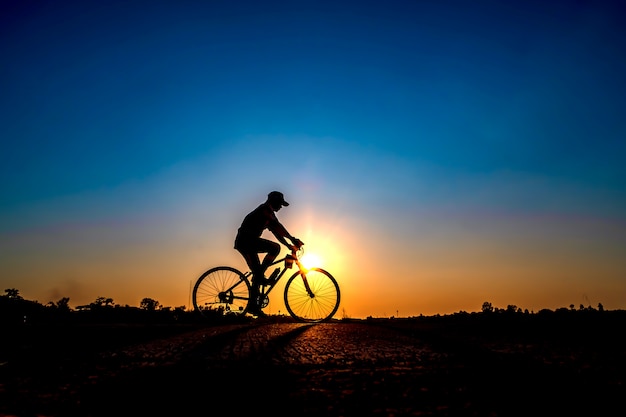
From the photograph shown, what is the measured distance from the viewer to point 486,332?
5652mm

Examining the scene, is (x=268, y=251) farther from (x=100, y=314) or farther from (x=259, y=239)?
(x=100, y=314)

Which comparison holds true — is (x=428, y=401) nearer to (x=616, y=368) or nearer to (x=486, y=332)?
(x=616, y=368)

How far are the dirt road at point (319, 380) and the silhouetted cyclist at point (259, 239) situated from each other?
368 centimetres

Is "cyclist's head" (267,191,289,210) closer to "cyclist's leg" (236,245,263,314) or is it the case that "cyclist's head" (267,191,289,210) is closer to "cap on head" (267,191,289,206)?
"cap on head" (267,191,289,206)

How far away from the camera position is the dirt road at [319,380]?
8.11 ft

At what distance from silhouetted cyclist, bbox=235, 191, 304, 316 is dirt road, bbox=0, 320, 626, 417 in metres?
3.68

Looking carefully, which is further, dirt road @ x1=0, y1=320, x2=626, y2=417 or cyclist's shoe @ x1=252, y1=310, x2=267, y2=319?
cyclist's shoe @ x1=252, y1=310, x2=267, y2=319

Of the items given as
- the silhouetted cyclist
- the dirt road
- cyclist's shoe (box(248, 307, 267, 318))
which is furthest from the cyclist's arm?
the dirt road

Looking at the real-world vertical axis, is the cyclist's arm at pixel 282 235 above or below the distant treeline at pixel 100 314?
above

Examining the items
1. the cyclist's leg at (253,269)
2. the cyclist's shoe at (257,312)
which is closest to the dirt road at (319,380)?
the cyclist's leg at (253,269)

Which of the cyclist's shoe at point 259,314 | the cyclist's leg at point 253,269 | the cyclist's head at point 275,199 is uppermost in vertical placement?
the cyclist's head at point 275,199

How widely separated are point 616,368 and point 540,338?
1725mm

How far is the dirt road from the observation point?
247 cm

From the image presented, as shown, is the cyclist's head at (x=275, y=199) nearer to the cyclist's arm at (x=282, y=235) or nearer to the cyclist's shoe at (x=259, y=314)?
the cyclist's arm at (x=282, y=235)
